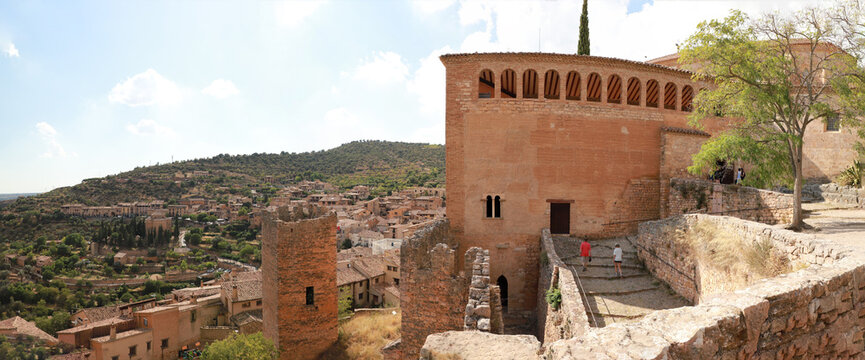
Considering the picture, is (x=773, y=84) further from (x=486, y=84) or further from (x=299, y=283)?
(x=299, y=283)

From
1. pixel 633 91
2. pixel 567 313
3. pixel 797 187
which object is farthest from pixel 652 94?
pixel 567 313

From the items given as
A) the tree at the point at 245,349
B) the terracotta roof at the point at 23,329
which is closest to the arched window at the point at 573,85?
the tree at the point at 245,349

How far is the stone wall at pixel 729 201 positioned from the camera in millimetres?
12016

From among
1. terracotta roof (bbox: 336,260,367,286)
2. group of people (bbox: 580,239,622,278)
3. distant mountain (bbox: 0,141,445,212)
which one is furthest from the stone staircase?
distant mountain (bbox: 0,141,445,212)

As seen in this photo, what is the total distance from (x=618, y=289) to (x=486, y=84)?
9.47 metres

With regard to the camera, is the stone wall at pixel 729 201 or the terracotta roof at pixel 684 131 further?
the terracotta roof at pixel 684 131

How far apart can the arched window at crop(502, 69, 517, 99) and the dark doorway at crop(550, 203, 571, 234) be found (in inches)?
165

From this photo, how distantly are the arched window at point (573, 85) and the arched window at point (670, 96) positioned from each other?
10.2 ft

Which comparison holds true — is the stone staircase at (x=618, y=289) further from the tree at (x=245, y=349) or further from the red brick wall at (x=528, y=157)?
the tree at (x=245, y=349)

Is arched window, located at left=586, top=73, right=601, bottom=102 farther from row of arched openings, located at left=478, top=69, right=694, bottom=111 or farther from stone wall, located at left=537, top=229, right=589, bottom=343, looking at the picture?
stone wall, located at left=537, top=229, right=589, bottom=343

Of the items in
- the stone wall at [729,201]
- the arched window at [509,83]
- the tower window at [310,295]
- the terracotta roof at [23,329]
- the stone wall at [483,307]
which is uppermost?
the arched window at [509,83]

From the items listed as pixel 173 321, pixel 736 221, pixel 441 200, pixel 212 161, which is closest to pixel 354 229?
pixel 441 200

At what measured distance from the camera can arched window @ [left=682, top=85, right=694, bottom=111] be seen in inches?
667

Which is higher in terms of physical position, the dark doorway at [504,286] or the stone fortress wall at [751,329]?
the stone fortress wall at [751,329]
